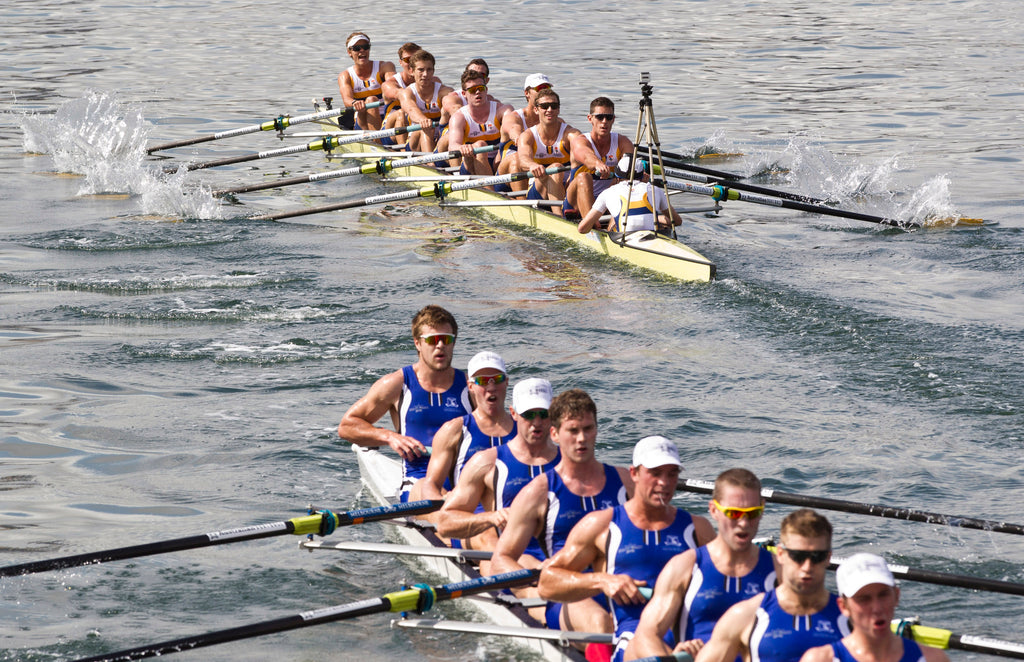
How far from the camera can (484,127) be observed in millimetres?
18266

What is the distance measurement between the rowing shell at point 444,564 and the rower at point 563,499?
186 millimetres

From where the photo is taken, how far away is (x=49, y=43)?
125 ft

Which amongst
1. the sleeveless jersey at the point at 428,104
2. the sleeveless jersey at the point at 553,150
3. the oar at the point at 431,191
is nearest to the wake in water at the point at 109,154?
the oar at the point at 431,191

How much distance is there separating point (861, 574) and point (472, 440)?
11.1ft

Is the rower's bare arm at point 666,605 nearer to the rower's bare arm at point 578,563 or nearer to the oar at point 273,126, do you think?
the rower's bare arm at point 578,563

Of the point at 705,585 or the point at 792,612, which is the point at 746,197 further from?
the point at 792,612

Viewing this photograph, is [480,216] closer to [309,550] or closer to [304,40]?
[309,550]

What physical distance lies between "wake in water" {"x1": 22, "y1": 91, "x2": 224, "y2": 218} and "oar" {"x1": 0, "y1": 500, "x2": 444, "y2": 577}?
37.2 feet

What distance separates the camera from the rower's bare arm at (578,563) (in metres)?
6.39

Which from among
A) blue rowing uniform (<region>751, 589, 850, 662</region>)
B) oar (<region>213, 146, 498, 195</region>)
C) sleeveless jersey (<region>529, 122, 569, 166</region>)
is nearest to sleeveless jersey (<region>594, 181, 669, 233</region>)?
sleeveless jersey (<region>529, 122, 569, 166</region>)

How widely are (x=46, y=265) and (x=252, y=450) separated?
6.83 meters

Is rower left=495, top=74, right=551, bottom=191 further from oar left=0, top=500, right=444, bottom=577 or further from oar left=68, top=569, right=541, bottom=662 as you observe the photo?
oar left=68, top=569, right=541, bottom=662

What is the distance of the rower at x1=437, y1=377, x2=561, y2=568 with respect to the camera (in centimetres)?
708

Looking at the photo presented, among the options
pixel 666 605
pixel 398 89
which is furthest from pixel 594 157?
pixel 666 605
